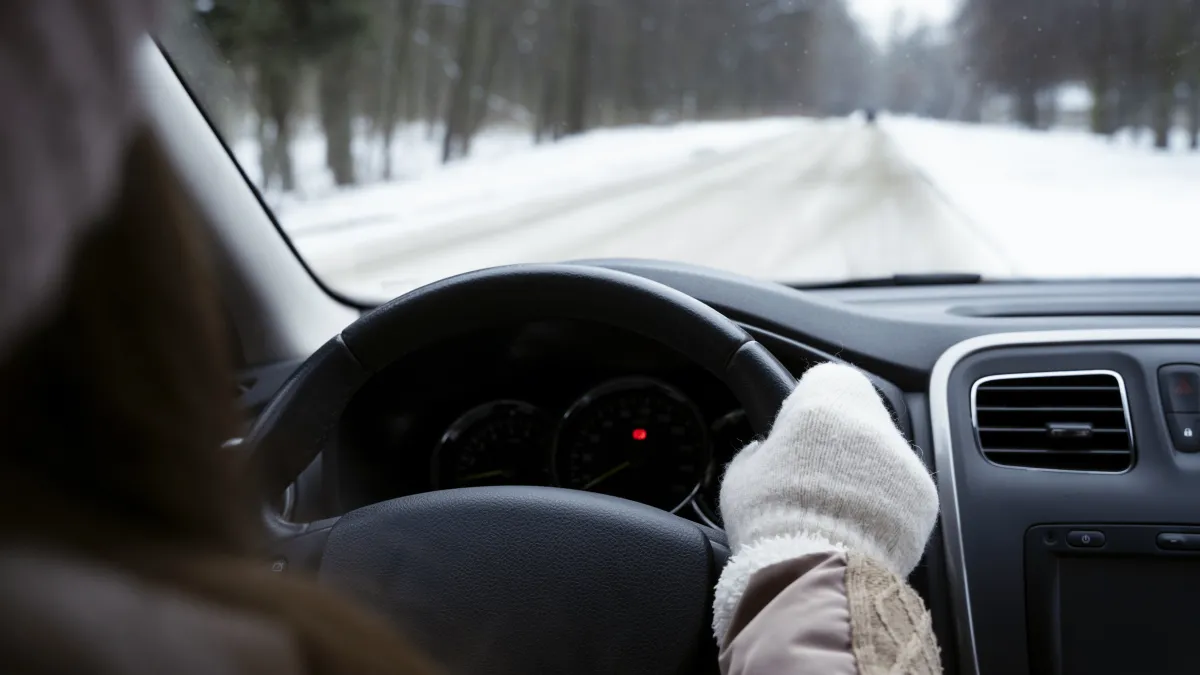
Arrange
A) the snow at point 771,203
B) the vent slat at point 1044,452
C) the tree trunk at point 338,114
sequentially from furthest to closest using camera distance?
the tree trunk at point 338,114 < the snow at point 771,203 < the vent slat at point 1044,452

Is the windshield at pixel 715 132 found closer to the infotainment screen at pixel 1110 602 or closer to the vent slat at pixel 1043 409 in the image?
the vent slat at pixel 1043 409

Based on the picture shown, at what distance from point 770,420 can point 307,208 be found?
2245 millimetres

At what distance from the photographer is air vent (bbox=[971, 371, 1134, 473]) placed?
2.65 metres

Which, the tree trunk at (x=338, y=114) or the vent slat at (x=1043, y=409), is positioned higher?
the tree trunk at (x=338, y=114)

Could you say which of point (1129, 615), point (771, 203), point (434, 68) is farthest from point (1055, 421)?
point (434, 68)

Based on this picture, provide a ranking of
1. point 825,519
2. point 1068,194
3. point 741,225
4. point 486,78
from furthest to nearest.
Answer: point 486,78
point 741,225
point 1068,194
point 825,519

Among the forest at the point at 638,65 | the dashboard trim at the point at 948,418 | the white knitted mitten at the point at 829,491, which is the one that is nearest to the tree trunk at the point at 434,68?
the forest at the point at 638,65

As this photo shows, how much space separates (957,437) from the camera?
2.66m

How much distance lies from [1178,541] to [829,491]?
1.38 metres

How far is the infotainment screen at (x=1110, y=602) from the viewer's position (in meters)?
2.57

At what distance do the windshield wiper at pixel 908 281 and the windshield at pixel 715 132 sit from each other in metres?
0.03

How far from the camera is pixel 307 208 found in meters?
3.61

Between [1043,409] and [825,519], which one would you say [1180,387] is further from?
[825,519]

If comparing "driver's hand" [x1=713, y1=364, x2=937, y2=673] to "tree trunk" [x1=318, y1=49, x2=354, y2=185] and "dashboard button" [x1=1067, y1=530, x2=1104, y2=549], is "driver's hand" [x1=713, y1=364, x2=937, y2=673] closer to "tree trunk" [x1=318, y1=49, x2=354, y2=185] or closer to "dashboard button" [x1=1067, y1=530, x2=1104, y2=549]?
"dashboard button" [x1=1067, y1=530, x2=1104, y2=549]
